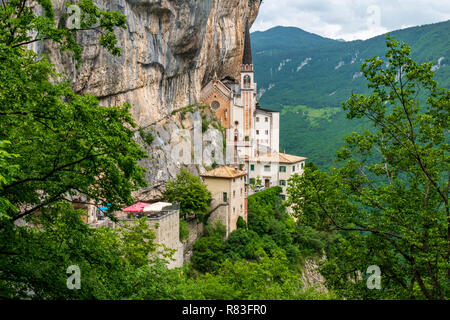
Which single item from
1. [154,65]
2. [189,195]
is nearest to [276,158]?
[189,195]

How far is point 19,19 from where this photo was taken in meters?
9.69

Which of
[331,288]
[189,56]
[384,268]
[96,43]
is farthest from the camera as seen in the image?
[189,56]

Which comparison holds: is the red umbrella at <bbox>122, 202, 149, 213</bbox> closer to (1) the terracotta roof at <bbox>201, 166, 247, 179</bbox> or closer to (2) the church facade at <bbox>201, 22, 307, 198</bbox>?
(1) the terracotta roof at <bbox>201, 166, 247, 179</bbox>

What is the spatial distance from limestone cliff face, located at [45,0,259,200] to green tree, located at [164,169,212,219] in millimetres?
1427

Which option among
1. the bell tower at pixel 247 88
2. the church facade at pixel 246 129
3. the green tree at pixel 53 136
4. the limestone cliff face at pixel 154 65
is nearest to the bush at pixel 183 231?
the limestone cliff face at pixel 154 65

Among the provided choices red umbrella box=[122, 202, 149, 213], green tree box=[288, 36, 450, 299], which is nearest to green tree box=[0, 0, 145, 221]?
green tree box=[288, 36, 450, 299]

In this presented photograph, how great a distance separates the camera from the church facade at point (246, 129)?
5462 cm

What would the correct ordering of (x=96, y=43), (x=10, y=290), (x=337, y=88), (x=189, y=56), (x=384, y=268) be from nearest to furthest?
(x=10, y=290), (x=384, y=268), (x=96, y=43), (x=189, y=56), (x=337, y=88)

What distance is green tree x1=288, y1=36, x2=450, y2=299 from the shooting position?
13.1 m

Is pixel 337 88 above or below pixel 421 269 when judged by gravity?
above

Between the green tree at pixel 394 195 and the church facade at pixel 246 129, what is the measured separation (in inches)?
1443
